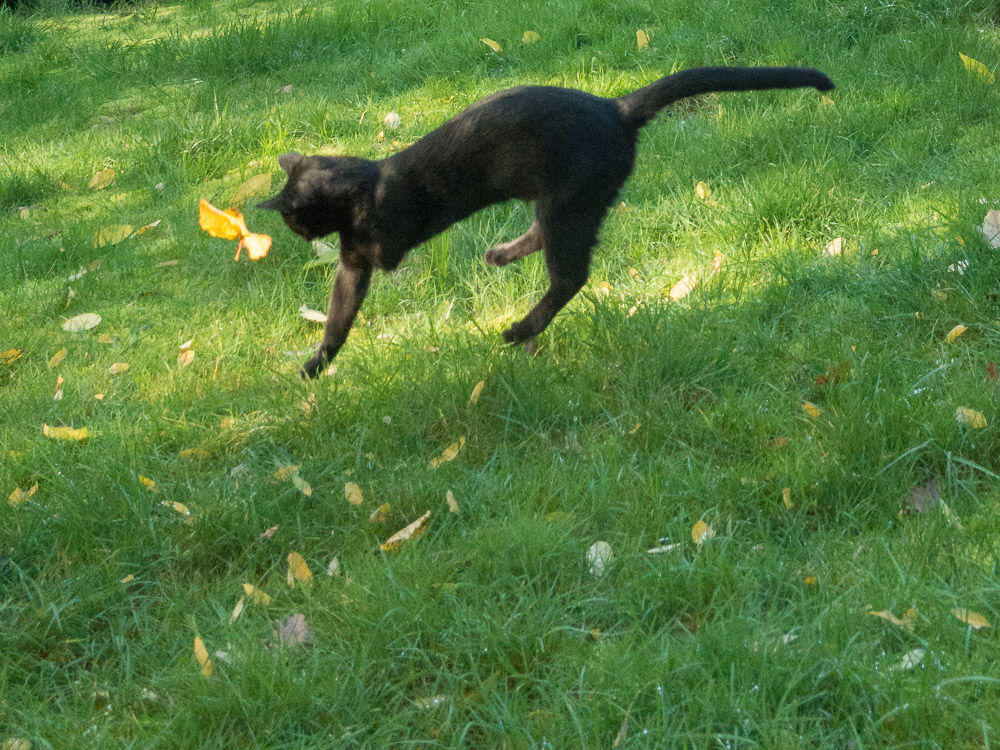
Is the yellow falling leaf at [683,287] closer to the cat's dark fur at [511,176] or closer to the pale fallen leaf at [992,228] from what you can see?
the cat's dark fur at [511,176]

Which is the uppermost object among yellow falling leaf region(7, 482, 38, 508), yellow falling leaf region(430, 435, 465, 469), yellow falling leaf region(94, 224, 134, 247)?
yellow falling leaf region(430, 435, 465, 469)

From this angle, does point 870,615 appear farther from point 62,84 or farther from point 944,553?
point 62,84

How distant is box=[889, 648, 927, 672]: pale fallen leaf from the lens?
1.99 metres

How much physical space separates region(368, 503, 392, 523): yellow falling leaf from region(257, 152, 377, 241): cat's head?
1053 millimetres

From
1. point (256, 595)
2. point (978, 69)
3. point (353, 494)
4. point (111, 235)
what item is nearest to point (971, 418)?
point (353, 494)

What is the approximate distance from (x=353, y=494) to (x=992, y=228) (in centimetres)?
239

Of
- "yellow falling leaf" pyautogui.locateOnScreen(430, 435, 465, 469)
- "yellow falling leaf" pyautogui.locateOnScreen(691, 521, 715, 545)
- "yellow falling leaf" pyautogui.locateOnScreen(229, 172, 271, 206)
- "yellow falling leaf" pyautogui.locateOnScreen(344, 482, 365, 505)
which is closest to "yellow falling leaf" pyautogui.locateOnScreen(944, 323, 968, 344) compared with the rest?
"yellow falling leaf" pyautogui.locateOnScreen(691, 521, 715, 545)

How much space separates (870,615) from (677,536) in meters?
0.52

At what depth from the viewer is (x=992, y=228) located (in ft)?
11.4

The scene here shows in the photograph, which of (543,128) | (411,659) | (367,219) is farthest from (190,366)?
(411,659)

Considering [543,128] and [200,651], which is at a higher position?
[543,128]

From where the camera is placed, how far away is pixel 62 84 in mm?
6828

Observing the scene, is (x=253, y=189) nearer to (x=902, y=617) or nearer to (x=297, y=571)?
(x=297, y=571)

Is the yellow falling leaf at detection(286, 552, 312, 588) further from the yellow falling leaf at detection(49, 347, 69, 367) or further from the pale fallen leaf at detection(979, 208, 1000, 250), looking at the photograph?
the pale fallen leaf at detection(979, 208, 1000, 250)
